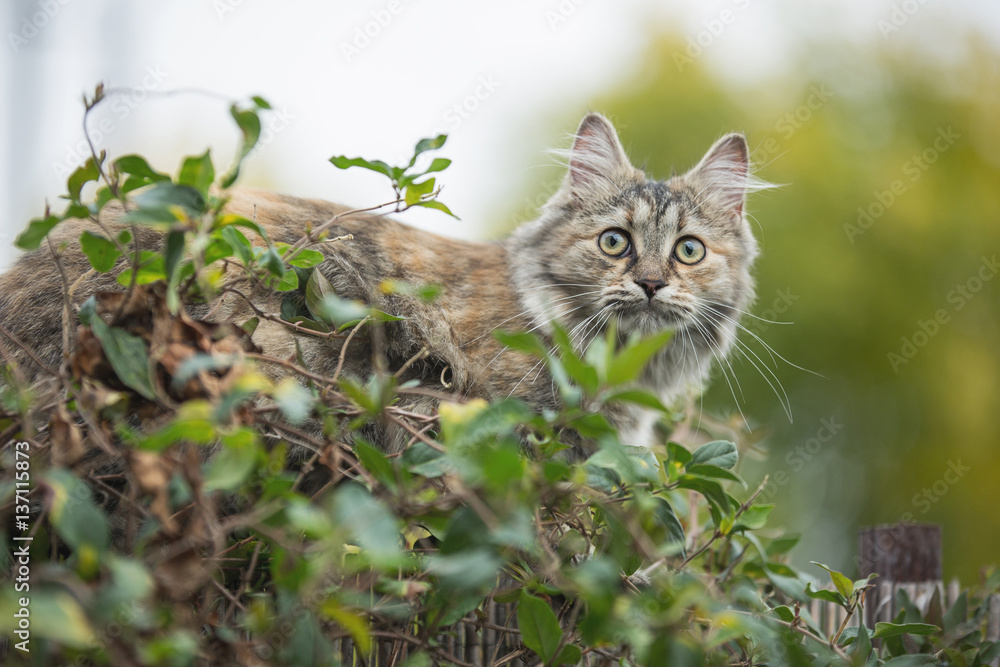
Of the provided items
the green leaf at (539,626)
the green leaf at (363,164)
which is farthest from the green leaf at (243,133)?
the green leaf at (539,626)

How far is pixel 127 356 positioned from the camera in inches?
36.2

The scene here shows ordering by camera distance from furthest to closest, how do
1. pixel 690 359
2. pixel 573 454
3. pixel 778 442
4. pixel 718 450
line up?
1. pixel 778 442
2. pixel 690 359
3. pixel 573 454
4. pixel 718 450

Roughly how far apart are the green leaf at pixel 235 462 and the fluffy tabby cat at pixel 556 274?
1015 millimetres

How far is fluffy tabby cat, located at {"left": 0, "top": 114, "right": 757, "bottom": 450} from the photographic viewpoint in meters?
2.09

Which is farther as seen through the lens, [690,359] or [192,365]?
[690,359]

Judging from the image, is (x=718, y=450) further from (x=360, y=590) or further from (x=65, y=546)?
(x=65, y=546)

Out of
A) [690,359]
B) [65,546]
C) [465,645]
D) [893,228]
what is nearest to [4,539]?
[65,546]

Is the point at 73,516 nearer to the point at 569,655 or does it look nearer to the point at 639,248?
the point at 569,655

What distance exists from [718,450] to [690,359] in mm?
1284

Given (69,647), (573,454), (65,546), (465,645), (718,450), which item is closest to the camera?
(69,647)

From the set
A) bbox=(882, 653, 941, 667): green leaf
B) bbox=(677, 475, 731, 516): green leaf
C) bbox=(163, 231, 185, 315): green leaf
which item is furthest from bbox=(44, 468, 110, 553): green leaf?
bbox=(882, 653, 941, 667): green leaf

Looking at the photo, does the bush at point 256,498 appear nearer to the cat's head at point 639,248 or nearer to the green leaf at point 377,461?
the green leaf at point 377,461

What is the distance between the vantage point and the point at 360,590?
99 cm

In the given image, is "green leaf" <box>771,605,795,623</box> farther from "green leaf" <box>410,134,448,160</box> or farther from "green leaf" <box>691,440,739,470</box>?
"green leaf" <box>410,134,448,160</box>
